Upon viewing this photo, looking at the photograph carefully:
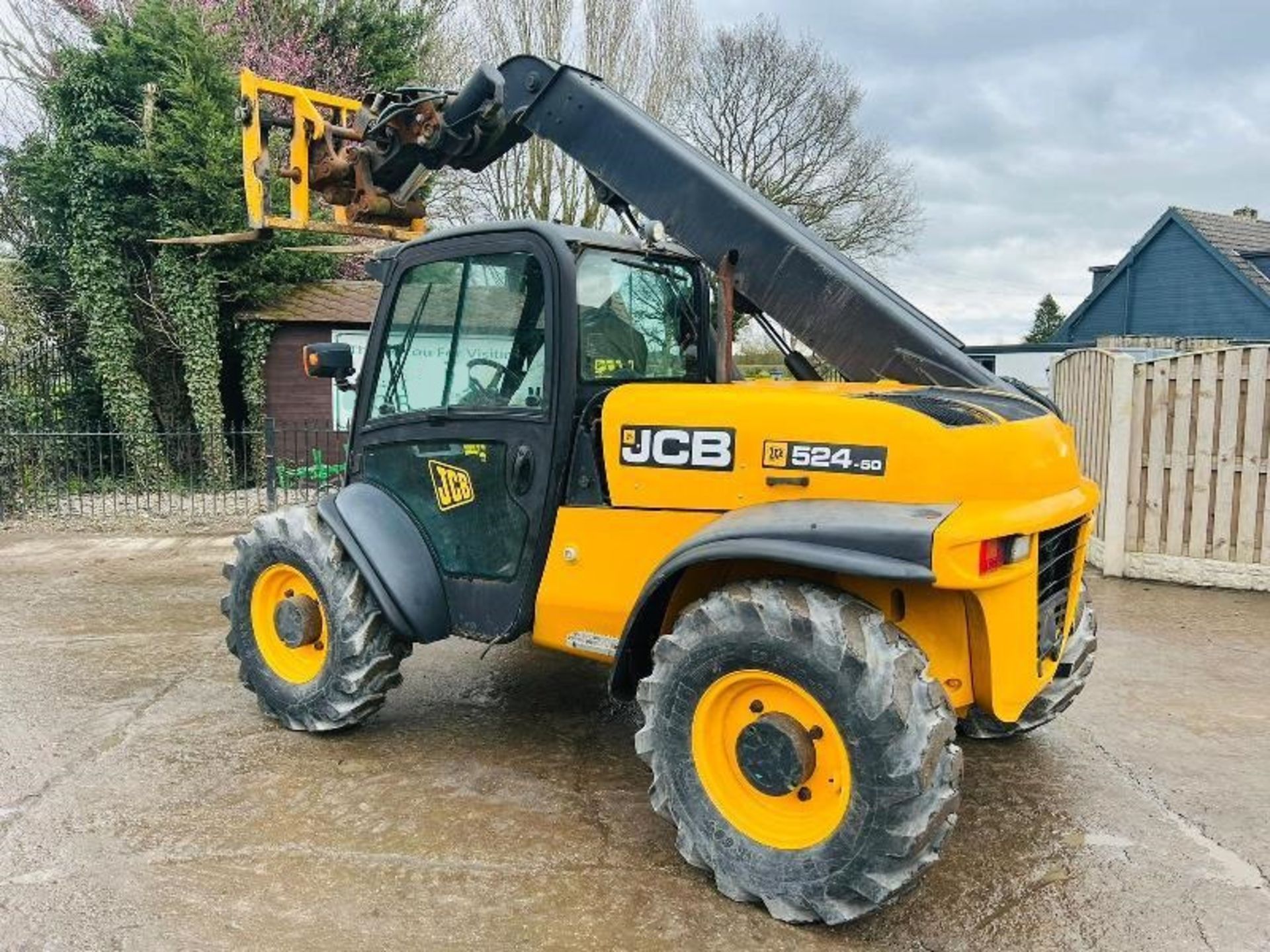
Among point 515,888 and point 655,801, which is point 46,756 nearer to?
point 515,888

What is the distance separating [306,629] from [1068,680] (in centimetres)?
320

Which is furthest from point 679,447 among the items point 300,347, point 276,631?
point 300,347

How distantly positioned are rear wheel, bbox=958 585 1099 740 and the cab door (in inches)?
77.3

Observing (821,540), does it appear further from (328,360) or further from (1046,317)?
(1046,317)

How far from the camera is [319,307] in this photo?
13.8 m

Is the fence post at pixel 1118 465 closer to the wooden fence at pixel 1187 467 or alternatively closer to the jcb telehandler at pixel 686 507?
the wooden fence at pixel 1187 467

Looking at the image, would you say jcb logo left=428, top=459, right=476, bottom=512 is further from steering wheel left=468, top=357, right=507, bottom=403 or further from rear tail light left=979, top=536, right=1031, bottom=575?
rear tail light left=979, top=536, right=1031, bottom=575

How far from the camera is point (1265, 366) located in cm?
684

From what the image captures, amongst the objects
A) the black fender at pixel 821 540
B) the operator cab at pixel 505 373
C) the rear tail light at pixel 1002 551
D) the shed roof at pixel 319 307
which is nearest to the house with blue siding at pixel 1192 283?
the shed roof at pixel 319 307

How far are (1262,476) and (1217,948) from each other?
5.15 m

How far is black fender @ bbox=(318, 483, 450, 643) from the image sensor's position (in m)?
4.00

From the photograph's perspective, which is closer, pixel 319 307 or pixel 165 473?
pixel 165 473

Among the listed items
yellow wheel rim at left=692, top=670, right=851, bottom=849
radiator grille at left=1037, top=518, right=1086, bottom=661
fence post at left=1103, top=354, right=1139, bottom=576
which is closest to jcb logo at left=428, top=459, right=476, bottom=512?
yellow wheel rim at left=692, top=670, right=851, bottom=849

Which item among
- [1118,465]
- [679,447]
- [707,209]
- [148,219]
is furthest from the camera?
[148,219]
